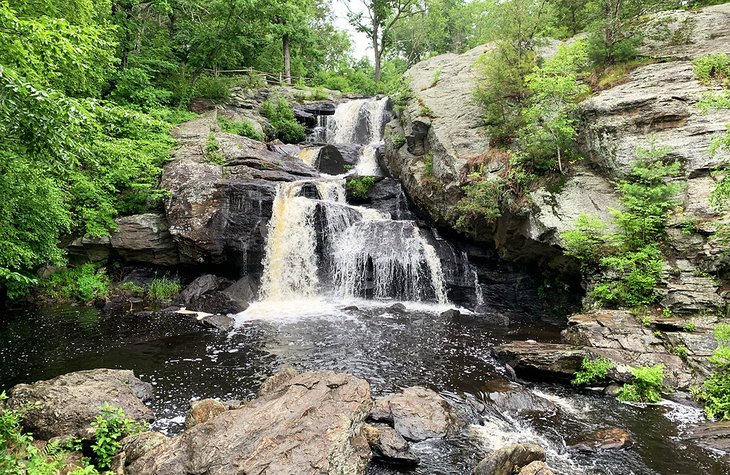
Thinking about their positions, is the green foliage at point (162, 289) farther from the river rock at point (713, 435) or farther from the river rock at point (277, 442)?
the river rock at point (713, 435)

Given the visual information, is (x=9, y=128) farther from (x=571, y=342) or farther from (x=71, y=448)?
(x=571, y=342)

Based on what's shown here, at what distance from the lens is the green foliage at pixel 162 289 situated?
14.7 metres

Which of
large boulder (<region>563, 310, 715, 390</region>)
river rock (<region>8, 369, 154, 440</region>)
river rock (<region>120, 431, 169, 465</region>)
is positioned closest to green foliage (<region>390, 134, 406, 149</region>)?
large boulder (<region>563, 310, 715, 390</region>)

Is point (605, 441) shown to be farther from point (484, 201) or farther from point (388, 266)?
point (388, 266)

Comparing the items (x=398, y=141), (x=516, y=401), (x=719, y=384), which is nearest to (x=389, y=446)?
(x=516, y=401)

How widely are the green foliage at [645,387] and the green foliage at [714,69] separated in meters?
9.33

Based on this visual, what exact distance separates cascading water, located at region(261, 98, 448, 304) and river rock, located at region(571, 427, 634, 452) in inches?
337

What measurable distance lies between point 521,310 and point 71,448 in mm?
12771

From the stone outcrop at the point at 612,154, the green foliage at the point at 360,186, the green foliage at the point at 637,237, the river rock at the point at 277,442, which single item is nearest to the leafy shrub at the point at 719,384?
the stone outcrop at the point at 612,154

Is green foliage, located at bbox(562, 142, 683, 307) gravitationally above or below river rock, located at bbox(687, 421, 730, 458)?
above

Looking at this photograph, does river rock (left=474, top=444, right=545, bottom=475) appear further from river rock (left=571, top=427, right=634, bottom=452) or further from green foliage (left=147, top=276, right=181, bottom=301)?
green foliage (left=147, top=276, right=181, bottom=301)

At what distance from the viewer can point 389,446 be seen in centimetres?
594

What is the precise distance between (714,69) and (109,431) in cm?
1772

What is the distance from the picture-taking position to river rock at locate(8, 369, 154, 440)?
612 cm
